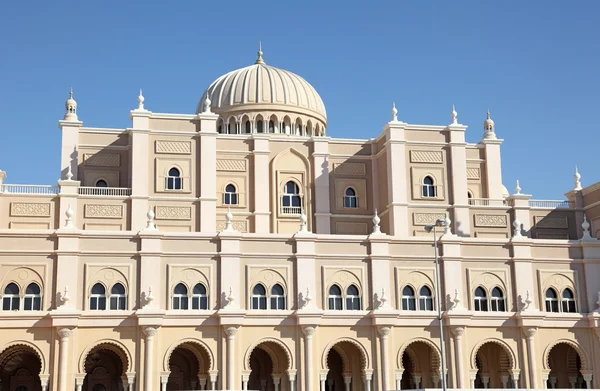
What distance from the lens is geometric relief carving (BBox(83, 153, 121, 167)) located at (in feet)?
180

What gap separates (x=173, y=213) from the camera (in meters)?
53.7

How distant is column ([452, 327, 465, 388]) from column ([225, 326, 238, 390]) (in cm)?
1185

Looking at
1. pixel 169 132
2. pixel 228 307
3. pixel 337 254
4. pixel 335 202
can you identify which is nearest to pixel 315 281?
pixel 337 254

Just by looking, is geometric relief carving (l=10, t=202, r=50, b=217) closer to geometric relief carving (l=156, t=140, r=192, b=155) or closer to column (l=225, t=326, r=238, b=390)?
geometric relief carving (l=156, t=140, r=192, b=155)

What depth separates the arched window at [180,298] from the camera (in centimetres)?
4800

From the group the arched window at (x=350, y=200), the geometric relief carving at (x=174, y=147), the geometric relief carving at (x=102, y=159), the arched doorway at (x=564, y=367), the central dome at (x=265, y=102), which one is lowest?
the arched doorway at (x=564, y=367)

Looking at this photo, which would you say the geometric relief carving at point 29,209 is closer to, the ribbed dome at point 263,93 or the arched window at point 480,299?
the ribbed dome at point 263,93

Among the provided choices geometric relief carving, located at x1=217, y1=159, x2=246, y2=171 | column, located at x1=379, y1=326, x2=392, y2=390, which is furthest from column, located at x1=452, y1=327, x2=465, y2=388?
geometric relief carving, located at x1=217, y1=159, x2=246, y2=171

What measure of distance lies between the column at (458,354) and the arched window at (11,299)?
22.5 m

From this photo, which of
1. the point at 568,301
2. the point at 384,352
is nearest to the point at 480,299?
the point at 568,301

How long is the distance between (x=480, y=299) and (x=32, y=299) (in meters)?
23.7

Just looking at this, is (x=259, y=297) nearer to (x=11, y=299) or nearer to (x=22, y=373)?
(x=11, y=299)

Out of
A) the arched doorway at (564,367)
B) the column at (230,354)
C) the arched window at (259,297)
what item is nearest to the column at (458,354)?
the arched doorway at (564,367)

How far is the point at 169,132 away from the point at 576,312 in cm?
2527
